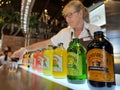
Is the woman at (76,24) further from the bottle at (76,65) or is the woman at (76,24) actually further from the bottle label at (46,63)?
the bottle at (76,65)

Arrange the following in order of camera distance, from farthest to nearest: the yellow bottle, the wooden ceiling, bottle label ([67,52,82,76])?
the wooden ceiling, the yellow bottle, bottle label ([67,52,82,76])

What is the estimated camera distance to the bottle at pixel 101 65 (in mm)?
556

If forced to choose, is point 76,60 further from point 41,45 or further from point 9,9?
point 9,9

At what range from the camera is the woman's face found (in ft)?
3.96

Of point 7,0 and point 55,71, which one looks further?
point 7,0

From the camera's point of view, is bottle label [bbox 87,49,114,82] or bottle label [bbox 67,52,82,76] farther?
bottle label [bbox 67,52,82,76]

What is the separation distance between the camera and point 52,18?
8.16 m

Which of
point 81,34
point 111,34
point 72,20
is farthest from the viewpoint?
point 111,34

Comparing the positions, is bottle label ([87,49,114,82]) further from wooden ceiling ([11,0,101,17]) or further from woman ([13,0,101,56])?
wooden ceiling ([11,0,101,17])

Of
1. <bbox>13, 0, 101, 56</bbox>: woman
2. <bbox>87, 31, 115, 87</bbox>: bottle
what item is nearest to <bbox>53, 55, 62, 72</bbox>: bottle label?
<bbox>87, 31, 115, 87</bbox>: bottle

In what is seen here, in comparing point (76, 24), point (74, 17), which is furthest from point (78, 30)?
point (74, 17)

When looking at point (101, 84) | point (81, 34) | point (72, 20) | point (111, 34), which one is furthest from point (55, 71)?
point (111, 34)

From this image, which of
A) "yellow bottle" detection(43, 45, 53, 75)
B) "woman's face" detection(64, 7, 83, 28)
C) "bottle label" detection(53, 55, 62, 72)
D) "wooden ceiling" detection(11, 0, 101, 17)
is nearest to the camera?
"bottle label" detection(53, 55, 62, 72)

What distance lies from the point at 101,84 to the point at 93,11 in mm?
4135
